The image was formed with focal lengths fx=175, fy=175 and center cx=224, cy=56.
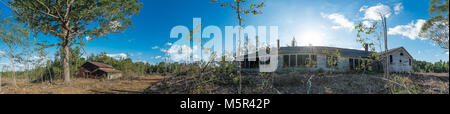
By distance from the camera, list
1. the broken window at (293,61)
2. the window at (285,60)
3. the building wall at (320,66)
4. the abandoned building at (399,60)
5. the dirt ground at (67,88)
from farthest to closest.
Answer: the abandoned building at (399,60)
the window at (285,60)
the broken window at (293,61)
the building wall at (320,66)
the dirt ground at (67,88)

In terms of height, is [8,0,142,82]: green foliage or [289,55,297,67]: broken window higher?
[8,0,142,82]: green foliage

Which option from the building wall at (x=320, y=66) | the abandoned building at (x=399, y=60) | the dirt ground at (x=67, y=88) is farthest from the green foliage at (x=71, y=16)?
the abandoned building at (x=399, y=60)

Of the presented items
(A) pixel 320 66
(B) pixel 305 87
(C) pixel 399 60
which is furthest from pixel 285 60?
(C) pixel 399 60

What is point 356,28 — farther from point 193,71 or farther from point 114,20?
point 114,20

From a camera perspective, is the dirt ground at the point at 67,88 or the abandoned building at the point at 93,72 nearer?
the dirt ground at the point at 67,88

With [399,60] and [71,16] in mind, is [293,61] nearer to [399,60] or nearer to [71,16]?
[399,60]

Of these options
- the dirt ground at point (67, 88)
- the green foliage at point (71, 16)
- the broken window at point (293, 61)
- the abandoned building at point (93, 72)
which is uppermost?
the green foliage at point (71, 16)

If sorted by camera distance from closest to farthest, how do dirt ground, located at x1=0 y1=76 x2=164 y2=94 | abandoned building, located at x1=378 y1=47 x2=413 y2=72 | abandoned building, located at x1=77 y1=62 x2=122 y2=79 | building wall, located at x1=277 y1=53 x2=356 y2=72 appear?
dirt ground, located at x1=0 y1=76 x2=164 y2=94 → abandoned building, located at x1=77 y1=62 x2=122 y2=79 → building wall, located at x1=277 y1=53 x2=356 y2=72 → abandoned building, located at x1=378 y1=47 x2=413 y2=72

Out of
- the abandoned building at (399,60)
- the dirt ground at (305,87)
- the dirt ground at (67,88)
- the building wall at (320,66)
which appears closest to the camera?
the dirt ground at (305,87)

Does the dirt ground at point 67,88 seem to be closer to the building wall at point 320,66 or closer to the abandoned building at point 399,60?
the building wall at point 320,66

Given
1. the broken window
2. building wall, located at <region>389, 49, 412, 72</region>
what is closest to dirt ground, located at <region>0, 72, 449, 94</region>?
the broken window

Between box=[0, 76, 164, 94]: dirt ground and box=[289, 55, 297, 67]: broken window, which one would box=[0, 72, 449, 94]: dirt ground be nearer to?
box=[0, 76, 164, 94]: dirt ground

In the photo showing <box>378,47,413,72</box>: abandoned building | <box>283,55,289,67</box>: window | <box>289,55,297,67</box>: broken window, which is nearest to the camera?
<box>289,55,297,67</box>: broken window
